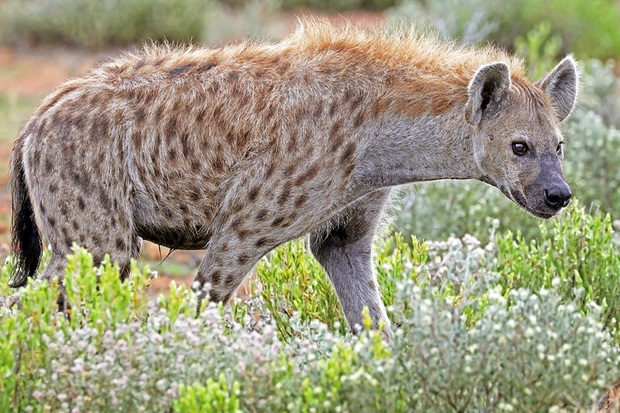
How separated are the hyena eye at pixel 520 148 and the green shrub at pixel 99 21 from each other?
1062 cm

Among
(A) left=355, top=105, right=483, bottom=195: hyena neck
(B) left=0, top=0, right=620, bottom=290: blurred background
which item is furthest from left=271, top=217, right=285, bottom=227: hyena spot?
(B) left=0, top=0, right=620, bottom=290: blurred background

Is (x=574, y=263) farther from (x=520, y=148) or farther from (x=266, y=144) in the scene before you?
(x=266, y=144)

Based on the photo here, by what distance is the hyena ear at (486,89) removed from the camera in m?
4.29

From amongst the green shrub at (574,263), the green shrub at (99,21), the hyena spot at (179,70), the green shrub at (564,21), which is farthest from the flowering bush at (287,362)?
the green shrub at (99,21)

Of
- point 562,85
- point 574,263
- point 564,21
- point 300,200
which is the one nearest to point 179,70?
point 300,200

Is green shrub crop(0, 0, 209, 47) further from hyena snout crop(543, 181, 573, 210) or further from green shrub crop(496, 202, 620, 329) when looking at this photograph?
hyena snout crop(543, 181, 573, 210)

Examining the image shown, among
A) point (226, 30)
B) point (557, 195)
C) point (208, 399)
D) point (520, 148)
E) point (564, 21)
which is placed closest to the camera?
point (208, 399)

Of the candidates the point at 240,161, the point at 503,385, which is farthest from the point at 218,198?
the point at 503,385

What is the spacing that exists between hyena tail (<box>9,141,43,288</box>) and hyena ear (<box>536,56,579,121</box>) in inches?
84.9

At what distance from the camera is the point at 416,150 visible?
4516 mm

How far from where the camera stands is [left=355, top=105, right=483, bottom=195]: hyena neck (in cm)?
447

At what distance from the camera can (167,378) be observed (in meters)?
3.53

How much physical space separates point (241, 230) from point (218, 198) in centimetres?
22

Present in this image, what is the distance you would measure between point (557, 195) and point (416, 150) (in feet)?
1.98
